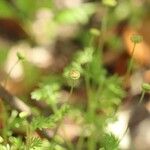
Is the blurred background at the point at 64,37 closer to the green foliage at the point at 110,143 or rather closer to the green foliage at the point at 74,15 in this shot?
the green foliage at the point at 74,15

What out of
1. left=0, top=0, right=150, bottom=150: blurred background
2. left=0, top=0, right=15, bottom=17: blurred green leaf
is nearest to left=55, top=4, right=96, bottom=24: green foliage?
left=0, top=0, right=150, bottom=150: blurred background

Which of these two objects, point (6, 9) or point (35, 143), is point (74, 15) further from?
point (35, 143)

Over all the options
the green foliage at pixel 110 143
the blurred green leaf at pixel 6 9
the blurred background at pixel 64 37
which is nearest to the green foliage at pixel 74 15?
the blurred background at pixel 64 37

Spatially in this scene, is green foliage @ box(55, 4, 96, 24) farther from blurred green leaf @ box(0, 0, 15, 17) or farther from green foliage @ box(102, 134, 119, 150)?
green foliage @ box(102, 134, 119, 150)

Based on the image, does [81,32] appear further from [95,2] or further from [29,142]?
[29,142]

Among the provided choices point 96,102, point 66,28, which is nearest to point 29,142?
point 96,102

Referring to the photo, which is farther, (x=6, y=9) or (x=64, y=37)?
(x=64, y=37)

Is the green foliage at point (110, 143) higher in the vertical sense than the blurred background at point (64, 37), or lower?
higher

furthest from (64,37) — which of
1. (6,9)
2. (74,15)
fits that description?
(6,9)
